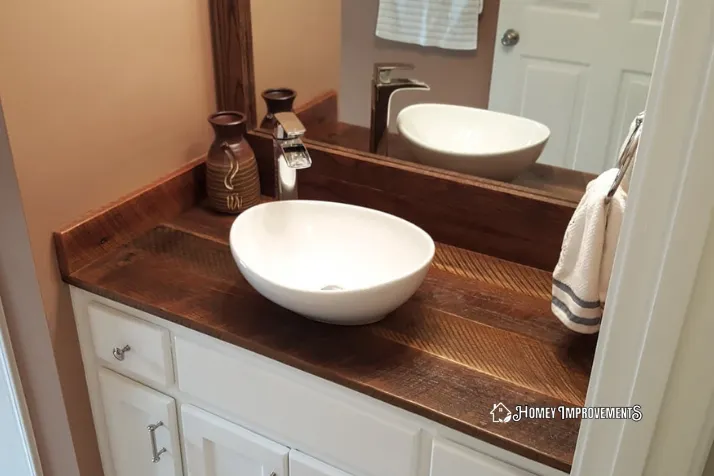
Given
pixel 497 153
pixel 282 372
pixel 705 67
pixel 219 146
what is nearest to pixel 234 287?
pixel 282 372

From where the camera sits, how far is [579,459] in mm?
832

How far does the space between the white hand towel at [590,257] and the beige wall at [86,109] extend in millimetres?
868

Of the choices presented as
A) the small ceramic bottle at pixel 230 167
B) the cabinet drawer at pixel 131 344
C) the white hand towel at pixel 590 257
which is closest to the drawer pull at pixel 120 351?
the cabinet drawer at pixel 131 344

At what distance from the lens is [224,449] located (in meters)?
1.31

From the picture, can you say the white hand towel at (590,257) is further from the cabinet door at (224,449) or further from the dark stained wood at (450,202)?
the cabinet door at (224,449)

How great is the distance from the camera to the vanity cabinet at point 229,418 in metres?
1.06

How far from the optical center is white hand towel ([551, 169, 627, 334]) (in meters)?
1.03

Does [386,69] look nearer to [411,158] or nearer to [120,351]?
[411,158]

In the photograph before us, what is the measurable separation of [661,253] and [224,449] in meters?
0.92

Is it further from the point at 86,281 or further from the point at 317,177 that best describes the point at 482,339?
the point at 86,281

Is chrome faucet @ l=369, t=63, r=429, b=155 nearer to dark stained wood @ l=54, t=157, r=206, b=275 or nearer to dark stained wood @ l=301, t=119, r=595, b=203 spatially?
dark stained wood @ l=301, t=119, r=595, b=203

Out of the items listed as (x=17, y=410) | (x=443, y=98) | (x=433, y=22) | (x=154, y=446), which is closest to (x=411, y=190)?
(x=443, y=98)

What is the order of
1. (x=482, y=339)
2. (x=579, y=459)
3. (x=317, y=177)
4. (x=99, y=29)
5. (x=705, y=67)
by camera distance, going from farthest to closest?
(x=317, y=177)
(x=99, y=29)
(x=482, y=339)
(x=579, y=459)
(x=705, y=67)

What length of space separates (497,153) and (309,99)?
0.47 m
